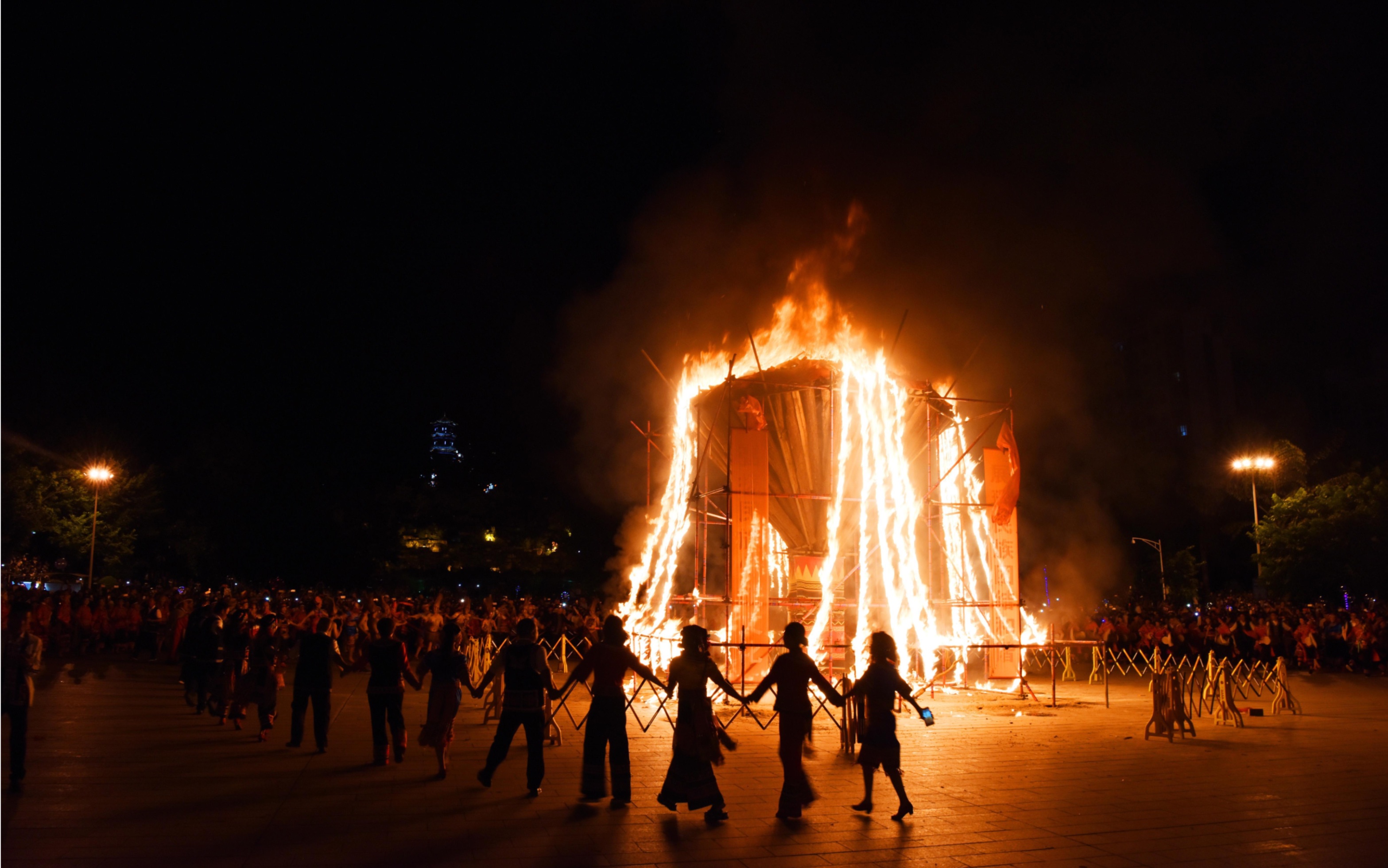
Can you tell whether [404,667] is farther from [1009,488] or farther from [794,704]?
[1009,488]

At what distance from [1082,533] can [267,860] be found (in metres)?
32.2

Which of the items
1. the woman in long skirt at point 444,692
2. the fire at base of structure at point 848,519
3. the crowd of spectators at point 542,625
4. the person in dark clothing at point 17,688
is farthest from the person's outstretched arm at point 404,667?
the crowd of spectators at point 542,625

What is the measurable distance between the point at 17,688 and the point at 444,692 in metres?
3.20

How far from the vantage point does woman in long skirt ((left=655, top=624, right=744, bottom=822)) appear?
6.75m

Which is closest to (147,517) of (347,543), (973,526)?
(347,543)

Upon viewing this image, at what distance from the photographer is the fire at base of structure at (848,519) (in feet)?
52.7

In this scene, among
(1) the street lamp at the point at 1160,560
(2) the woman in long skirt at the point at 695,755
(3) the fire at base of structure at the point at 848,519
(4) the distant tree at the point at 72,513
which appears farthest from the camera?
(1) the street lamp at the point at 1160,560

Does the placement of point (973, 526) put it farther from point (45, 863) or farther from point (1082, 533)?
point (1082, 533)

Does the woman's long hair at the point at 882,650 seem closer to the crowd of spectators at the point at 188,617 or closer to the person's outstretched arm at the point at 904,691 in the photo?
the person's outstretched arm at the point at 904,691

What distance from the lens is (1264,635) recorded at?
19797 millimetres

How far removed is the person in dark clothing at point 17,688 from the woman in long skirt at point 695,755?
4932 mm

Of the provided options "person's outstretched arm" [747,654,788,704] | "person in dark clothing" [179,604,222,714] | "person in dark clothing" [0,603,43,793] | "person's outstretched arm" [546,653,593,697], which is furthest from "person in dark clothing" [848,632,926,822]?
"person in dark clothing" [179,604,222,714]

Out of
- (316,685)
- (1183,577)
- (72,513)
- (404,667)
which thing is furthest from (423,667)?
(1183,577)

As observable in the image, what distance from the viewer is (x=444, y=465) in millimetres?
→ 40406
